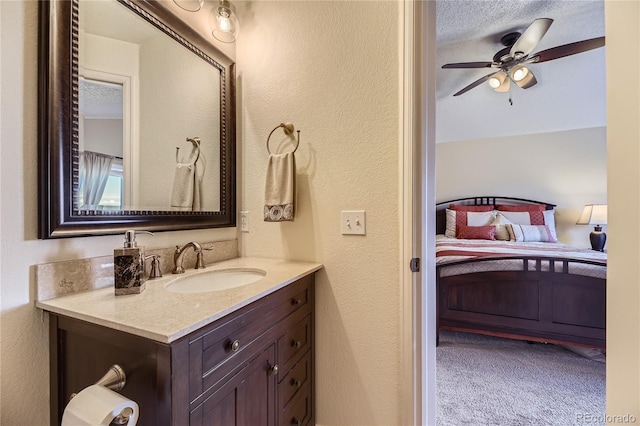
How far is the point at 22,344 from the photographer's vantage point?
796mm

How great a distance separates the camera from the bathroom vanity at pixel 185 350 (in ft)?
2.15

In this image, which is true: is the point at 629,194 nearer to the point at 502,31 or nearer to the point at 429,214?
the point at 429,214

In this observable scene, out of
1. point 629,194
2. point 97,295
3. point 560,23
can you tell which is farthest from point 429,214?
point 560,23

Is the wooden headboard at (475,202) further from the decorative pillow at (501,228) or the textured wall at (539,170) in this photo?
the decorative pillow at (501,228)

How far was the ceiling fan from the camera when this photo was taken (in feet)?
6.17

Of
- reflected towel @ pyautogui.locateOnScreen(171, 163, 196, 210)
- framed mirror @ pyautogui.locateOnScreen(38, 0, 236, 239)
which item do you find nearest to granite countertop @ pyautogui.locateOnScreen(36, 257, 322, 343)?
framed mirror @ pyautogui.locateOnScreen(38, 0, 236, 239)

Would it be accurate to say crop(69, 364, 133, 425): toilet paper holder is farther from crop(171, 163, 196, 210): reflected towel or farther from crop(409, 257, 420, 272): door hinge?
crop(409, 257, 420, 272): door hinge

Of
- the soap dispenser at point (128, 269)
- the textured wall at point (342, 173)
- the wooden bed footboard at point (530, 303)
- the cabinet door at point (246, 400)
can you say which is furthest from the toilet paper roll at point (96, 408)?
the wooden bed footboard at point (530, 303)

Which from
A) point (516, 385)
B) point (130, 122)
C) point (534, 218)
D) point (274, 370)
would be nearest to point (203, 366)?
point (274, 370)

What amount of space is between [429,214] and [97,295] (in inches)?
52.1

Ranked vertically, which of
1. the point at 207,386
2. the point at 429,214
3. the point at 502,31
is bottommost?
the point at 207,386

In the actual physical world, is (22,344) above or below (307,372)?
above

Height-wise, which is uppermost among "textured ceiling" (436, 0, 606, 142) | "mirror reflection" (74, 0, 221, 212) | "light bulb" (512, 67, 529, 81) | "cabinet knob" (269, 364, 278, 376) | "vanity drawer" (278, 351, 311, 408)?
"textured ceiling" (436, 0, 606, 142)

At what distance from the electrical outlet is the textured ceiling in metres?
1.92
